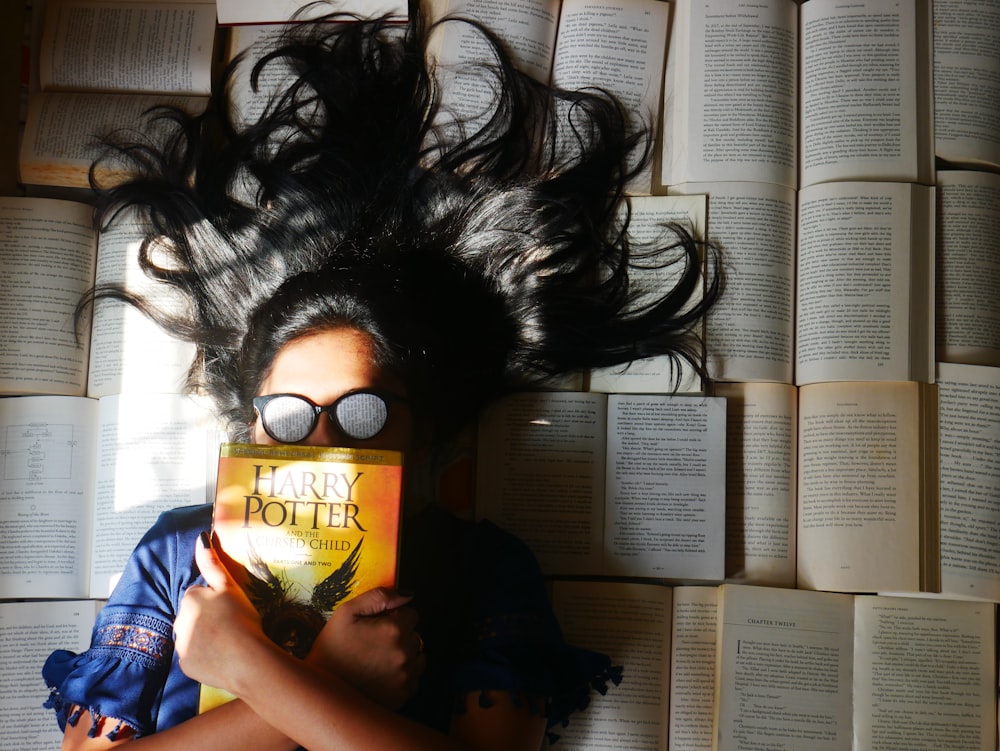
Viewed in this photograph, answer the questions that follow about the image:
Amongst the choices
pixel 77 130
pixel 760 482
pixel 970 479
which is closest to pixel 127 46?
pixel 77 130

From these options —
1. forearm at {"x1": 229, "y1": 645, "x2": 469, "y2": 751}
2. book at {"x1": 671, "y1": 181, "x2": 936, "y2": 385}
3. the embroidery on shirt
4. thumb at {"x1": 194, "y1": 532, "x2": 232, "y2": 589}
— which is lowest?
forearm at {"x1": 229, "y1": 645, "x2": 469, "y2": 751}

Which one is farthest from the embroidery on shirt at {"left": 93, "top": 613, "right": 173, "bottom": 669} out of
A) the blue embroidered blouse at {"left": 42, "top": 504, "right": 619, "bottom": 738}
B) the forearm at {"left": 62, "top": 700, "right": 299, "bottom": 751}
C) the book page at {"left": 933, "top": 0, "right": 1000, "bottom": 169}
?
the book page at {"left": 933, "top": 0, "right": 1000, "bottom": 169}

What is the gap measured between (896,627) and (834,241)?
0.61 m

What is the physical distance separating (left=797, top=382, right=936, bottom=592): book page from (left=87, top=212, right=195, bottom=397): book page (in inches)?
39.9

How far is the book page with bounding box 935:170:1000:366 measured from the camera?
1428mm

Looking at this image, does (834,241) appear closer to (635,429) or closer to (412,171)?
(635,429)

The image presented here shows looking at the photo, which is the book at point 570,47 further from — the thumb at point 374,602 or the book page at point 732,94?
the thumb at point 374,602

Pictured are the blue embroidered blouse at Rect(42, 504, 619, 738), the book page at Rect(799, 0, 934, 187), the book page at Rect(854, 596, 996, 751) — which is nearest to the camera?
the blue embroidered blouse at Rect(42, 504, 619, 738)

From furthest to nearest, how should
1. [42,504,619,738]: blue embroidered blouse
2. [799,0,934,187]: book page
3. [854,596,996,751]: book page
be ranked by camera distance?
[799,0,934,187]: book page < [854,596,996,751]: book page < [42,504,619,738]: blue embroidered blouse

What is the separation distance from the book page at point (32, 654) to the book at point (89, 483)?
0.08 ft

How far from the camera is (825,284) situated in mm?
1439

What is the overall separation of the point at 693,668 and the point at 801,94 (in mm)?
969

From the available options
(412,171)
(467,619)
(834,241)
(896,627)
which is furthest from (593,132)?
(896,627)

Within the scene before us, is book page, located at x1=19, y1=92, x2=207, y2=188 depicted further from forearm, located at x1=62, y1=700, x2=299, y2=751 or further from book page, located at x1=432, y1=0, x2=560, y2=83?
forearm, located at x1=62, y1=700, x2=299, y2=751
